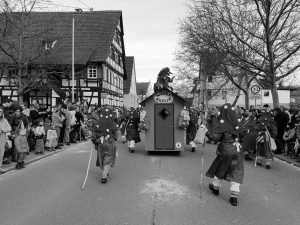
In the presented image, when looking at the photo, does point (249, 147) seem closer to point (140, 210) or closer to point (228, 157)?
point (228, 157)

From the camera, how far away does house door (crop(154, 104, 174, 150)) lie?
1495cm

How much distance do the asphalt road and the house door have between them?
98.5 inches

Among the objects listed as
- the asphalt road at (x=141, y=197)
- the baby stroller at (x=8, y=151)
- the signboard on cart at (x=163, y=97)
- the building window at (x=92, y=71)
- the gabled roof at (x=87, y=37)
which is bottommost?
the asphalt road at (x=141, y=197)

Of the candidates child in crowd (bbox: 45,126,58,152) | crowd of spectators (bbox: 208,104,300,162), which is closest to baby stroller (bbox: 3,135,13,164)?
child in crowd (bbox: 45,126,58,152)

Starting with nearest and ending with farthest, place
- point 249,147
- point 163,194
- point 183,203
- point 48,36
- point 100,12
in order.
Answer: point 183,203, point 163,194, point 249,147, point 48,36, point 100,12

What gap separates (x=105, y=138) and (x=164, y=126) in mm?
5391

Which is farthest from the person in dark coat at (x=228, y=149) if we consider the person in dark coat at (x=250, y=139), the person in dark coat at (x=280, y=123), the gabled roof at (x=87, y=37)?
the gabled roof at (x=87, y=37)

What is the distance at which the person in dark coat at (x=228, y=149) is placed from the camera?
25.5 feet

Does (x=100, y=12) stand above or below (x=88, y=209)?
above

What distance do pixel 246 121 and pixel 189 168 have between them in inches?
170

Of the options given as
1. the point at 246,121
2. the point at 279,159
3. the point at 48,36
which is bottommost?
the point at 279,159

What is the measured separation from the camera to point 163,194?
8156mm

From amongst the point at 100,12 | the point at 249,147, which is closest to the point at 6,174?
the point at 249,147

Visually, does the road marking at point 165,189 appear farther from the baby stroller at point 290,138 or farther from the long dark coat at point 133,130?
the baby stroller at point 290,138
